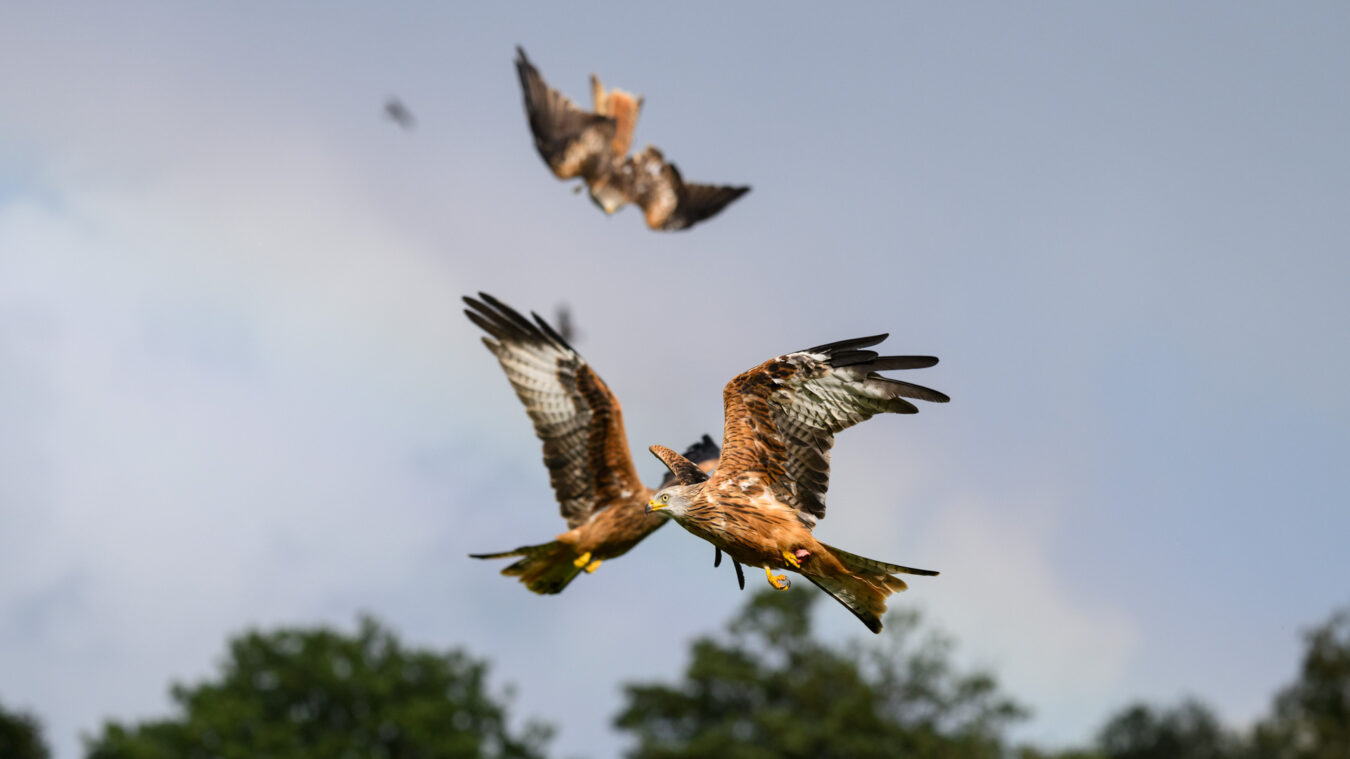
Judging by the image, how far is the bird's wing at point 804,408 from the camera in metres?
7.92

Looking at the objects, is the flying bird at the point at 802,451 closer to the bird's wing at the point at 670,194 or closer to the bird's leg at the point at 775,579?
the bird's leg at the point at 775,579

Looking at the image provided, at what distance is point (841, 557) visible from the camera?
7832 millimetres

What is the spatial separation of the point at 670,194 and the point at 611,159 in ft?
3.34

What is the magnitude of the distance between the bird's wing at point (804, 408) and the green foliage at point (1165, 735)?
7755cm

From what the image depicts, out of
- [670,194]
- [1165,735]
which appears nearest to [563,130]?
[670,194]

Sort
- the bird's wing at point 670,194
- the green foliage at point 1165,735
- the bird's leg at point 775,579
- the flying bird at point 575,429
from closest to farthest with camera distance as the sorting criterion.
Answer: the bird's leg at point 775,579, the flying bird at point 575,429, the bird's wing at point 670,194, the green foliage at point 1165,735

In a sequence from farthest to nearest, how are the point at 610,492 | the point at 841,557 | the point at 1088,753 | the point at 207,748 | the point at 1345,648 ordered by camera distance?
the point at 1345,648 < the point at 1088,753 < the point at 207,748 < the point at 610,492 < the point at 841,557

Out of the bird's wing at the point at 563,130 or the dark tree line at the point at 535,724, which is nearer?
the bird's wing at the point at 563,130

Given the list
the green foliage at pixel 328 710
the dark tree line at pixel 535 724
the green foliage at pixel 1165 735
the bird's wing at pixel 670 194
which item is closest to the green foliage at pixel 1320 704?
the dark tree line at pixel 535 724

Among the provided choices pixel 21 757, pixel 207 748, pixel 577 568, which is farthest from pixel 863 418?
pixel 21 757

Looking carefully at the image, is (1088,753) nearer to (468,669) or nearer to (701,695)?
(701,695)

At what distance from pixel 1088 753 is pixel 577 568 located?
153 feet

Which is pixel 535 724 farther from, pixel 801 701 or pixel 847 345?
pixel 847 345

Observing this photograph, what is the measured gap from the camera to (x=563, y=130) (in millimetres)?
18109
